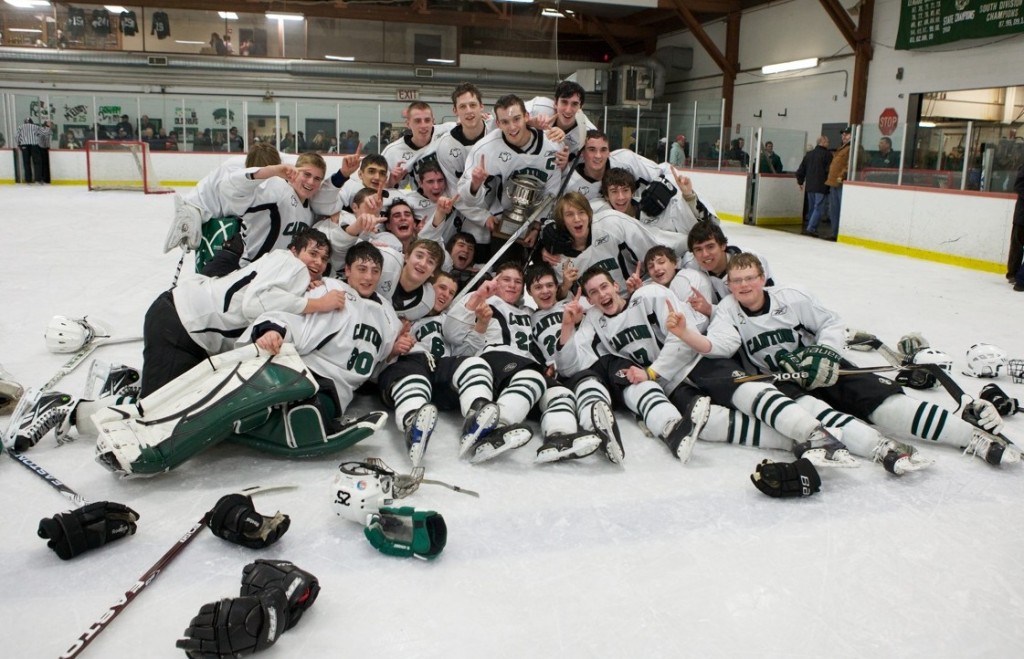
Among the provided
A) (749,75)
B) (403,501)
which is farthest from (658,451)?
(749,75)

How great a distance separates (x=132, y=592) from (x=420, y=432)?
37.0 inches

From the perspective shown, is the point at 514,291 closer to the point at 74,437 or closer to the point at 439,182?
the point at 439,182

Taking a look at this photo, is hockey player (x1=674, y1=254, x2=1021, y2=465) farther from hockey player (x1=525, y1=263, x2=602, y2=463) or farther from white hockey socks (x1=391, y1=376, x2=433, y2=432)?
white hockey socks (x1=391, y1=376, x2=433, y2=432)

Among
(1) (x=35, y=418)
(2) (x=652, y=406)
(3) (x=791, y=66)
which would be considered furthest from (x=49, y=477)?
(3) (x=791, y=66)

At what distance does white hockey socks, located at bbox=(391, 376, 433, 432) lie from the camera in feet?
8.51

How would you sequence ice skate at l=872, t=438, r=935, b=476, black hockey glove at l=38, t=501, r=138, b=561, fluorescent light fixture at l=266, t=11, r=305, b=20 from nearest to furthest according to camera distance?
black hockey glove at l=38, t=501, r=138, b=561
ice skate at l=872, t=438, r=935, b=476
fluorescent light fixture at l=266, t=11, r=305, b=20

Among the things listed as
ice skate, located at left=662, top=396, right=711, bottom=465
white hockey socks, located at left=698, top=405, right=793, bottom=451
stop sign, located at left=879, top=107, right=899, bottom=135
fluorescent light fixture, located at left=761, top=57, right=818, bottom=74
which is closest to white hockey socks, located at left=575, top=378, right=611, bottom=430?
ice skate, located at left=662, top=396, right=711, bottom=465

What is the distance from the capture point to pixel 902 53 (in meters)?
11.2

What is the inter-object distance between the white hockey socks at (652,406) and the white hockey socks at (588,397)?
0.30 feet

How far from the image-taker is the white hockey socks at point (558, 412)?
2580 millimetres

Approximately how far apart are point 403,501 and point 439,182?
7.25 ft

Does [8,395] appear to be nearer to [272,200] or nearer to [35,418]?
[35,418]

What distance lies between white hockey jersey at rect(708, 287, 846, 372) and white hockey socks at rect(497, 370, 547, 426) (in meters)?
0.65

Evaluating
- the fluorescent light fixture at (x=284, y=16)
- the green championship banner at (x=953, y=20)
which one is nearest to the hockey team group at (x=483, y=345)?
the green championship banner at (x=953, y=20)
